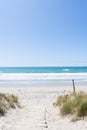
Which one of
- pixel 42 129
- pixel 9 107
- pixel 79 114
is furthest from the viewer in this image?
pixel 9 107

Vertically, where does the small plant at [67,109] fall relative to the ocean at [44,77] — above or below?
below

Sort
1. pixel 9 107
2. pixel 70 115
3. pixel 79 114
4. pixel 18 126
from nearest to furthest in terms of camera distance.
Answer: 1. pixel 18 126
2. pixel 79 114
3. pixel 70 115
4. pixel 9 107

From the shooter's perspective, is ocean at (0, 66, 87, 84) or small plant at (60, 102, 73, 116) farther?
ocean at (0, 66, 87, 84)

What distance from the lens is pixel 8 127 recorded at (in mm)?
7941

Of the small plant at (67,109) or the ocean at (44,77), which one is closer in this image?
the small plant at (67,109)

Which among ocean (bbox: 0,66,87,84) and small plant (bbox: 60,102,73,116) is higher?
ocean (bbox: 0,66,87,84)

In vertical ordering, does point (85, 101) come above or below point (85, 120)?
above

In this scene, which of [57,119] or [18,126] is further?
[57,119]

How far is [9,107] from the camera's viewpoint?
11.8 meters

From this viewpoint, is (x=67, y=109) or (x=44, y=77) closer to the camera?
(x=67, y=109)

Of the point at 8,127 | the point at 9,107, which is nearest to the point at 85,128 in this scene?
the point at 8,127

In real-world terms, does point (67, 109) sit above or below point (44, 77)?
below

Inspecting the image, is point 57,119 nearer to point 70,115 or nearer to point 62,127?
point 70,115

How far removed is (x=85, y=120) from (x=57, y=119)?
1825mm
